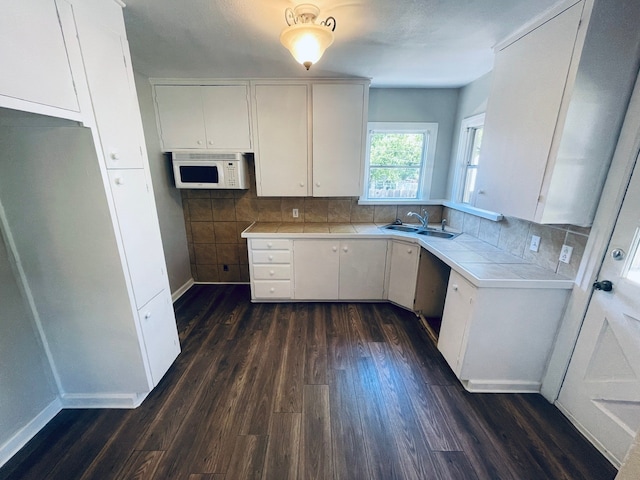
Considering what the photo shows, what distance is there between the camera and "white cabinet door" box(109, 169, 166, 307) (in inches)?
55.6

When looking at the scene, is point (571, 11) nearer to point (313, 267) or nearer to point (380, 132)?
point (380, 132)

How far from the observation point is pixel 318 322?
257 cm

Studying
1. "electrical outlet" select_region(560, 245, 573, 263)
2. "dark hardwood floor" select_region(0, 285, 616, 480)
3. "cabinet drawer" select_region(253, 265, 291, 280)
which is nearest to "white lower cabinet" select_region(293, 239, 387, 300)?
"cabinet drawer" select_region(253, 265, 291, 280)

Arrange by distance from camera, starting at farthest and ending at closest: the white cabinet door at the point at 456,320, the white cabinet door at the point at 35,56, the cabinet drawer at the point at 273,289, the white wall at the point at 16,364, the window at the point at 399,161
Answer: the window at the point at 399,161 → the cabinet drawer at the point at 273,289 → the white cabinet door at the point at 456,320 → the white wall at the point at 16,364 → the white cabinet door at the point at 35,56

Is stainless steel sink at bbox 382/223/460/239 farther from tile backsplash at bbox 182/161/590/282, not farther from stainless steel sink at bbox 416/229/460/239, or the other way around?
tile backsplash at bbox 182/161/590/282

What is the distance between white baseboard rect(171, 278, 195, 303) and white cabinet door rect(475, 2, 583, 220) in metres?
3.27

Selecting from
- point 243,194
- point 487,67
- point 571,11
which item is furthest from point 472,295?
point 243,194

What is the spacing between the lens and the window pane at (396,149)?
313cm

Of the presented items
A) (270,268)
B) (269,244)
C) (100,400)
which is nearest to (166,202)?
(269,244)

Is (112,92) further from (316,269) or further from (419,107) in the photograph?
(419,107)

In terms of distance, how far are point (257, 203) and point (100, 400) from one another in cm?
224

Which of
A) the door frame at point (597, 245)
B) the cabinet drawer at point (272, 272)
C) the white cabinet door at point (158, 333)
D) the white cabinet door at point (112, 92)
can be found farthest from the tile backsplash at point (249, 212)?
the door frame at point (597, 245)

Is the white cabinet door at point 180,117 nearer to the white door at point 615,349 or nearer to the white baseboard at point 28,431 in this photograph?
the white baseboard at point 28,431

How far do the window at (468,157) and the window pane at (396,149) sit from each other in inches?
17.9
